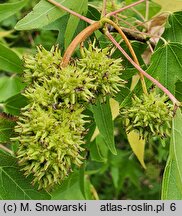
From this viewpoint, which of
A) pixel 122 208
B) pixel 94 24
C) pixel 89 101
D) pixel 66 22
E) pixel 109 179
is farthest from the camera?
pixel 109 179

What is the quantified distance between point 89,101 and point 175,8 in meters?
1.03

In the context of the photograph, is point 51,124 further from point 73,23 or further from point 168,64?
point 168,64

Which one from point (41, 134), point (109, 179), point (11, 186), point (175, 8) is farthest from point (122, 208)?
point (109, 179)

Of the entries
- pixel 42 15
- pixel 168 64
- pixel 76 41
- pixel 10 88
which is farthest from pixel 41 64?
pixel 10 88

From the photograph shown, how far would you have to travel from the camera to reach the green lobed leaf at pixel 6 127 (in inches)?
73.7

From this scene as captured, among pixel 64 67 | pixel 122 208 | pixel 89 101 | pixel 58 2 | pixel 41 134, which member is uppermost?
pixel 58 2

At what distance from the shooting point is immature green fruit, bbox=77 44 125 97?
174 centimetres

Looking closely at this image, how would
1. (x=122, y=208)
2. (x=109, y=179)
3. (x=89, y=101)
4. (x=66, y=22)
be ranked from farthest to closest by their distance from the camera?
(x=109, y=179), (x=66, y=22), (x=122, y=208), (x=89, y=101)

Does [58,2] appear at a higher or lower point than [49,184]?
higher

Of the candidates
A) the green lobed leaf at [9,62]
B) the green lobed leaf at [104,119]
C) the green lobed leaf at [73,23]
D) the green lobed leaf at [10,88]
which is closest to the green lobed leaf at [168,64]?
the green lobed leaf at [104,119]

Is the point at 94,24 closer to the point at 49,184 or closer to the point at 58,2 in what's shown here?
the point at 58,2

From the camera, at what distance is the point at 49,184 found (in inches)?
65.2

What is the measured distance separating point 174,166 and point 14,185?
0.62 meters

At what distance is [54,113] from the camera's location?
1.64 m
